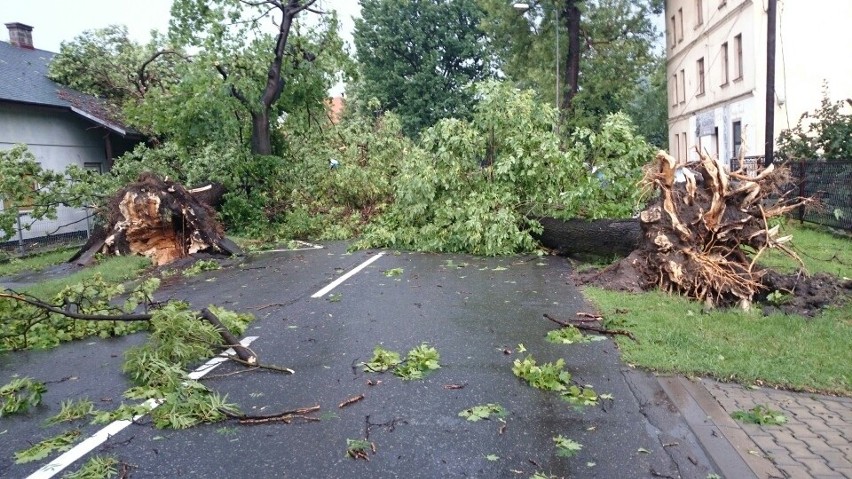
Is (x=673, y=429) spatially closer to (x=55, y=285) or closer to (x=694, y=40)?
(x=55, y=285)

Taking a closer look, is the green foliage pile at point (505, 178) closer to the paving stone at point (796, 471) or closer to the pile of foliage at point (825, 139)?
the pile of foliage at point (825, 139)

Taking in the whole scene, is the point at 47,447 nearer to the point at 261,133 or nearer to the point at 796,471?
the point at 796,471

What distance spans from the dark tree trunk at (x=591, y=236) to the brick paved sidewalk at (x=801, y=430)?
4.91 m

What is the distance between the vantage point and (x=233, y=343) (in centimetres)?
613

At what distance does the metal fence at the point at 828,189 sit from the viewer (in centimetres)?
1262

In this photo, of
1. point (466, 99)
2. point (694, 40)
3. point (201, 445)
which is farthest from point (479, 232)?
point (466, 99)

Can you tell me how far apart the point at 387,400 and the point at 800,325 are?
13.2ft

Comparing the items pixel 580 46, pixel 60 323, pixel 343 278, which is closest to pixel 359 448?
pixel 60 323

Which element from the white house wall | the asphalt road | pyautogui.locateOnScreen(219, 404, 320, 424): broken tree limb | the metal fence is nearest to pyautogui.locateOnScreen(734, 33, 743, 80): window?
the metal fence

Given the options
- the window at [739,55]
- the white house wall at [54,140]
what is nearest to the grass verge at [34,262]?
the white house wall at [54,140]

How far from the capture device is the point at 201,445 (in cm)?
422

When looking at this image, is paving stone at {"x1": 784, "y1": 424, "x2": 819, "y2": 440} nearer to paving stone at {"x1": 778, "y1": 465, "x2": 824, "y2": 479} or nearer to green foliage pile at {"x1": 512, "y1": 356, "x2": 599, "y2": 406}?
paving stone at {"x1": 778, "y1": 465, "x2": 824, "y2": 479}

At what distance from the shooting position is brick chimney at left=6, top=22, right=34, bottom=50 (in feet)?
78.1

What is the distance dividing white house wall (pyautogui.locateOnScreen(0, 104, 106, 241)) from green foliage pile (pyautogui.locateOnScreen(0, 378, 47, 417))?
12775 mm
